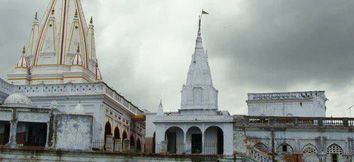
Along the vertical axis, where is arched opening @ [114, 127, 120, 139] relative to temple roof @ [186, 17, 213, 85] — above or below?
below

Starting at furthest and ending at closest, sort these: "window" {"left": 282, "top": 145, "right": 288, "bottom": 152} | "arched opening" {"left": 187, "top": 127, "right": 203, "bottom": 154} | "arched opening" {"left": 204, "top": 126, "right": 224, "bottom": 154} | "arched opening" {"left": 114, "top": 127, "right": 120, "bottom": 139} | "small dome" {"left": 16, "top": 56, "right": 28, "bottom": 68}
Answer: "small dome" {"left": 16, "top": 56, "right": 28, "bottom": 68}, "arched opening" {"left": 114, "top": 127, "right": 120, "bottom": 139}, "window" {"left": 282, "top": 145, "right": 288, "bottom": 152}, "arched opening" {"left": 187, "top": 127, "right": 203, "bottom": 154}, "arched opening" {"left": 204, "top": 126, "right": 224, "bottom": 154}

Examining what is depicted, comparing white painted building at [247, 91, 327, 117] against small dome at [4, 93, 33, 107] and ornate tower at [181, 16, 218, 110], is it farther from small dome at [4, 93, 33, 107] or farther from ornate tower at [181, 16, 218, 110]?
small dome at [4, 93, 33, 107]

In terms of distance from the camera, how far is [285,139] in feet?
145

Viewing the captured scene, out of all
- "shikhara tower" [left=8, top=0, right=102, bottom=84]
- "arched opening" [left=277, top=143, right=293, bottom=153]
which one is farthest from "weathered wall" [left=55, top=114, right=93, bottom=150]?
"arched opening" [left=277, top=143, right=293, bottom=153]

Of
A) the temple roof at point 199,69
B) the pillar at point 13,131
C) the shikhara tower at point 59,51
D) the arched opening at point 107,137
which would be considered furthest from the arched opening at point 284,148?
the pillar at point 13,131

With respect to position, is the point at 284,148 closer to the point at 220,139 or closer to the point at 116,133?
the point at 220,139

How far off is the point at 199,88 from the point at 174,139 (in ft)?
16.4

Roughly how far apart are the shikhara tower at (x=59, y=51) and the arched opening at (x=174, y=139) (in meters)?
10.2

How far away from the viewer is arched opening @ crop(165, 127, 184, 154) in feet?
142

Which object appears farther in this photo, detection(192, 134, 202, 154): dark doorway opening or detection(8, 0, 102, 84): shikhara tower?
detection(8, 0, 102, 84): shikhara tower

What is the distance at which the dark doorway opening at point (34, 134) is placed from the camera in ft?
128

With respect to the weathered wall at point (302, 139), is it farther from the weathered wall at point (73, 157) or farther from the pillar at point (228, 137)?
the weathered wall at point (73, 157)

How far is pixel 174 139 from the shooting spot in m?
44.4

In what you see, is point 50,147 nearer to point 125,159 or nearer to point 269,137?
point 125,159
